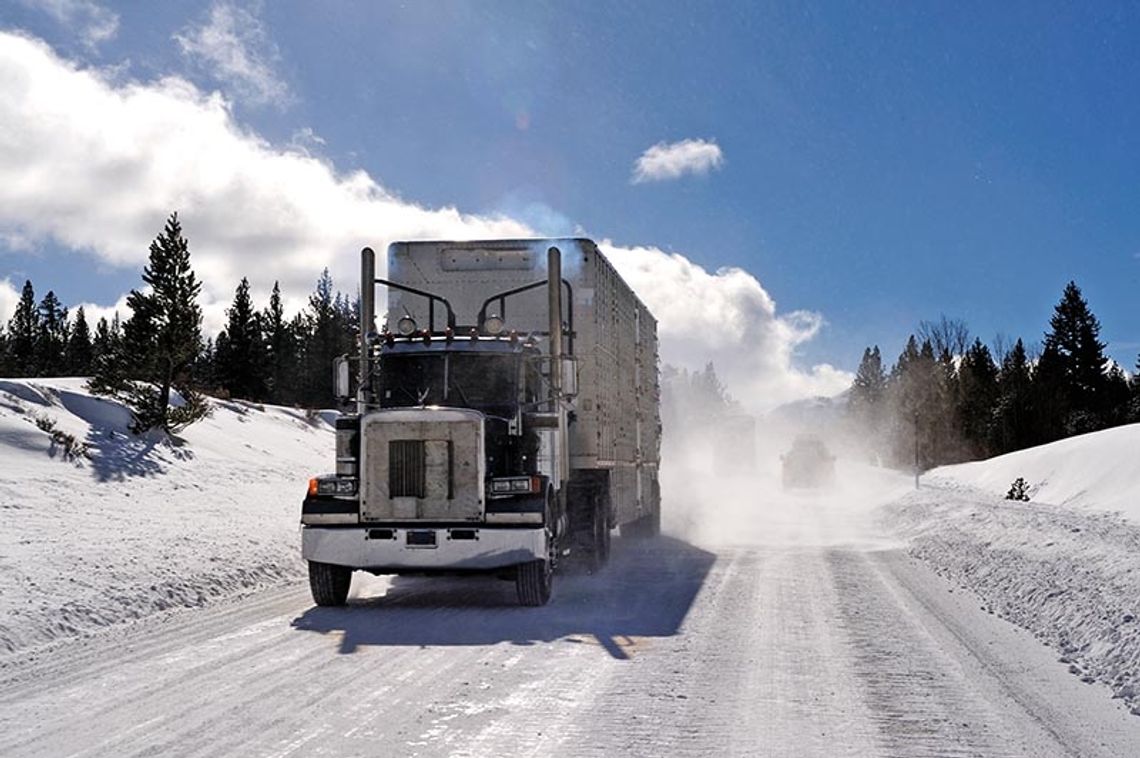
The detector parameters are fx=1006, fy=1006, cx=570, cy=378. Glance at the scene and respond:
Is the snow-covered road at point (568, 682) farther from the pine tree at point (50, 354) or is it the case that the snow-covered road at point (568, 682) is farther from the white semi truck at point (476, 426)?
the pine tree at point (50, 354)

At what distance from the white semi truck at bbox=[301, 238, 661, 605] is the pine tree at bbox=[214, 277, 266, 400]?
58543 millimetres

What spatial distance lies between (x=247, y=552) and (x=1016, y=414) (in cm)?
5349

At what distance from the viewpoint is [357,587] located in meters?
13.3

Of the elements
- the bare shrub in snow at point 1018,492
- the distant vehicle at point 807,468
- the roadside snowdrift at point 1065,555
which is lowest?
the roadside snowdrift at point 1065,555

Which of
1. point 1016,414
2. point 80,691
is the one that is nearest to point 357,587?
point 80,691

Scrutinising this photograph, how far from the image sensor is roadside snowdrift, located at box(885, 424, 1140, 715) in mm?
8641

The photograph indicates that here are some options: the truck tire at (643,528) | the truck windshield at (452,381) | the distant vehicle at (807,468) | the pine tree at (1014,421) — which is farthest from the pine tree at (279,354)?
the truck windshield at (452,381)

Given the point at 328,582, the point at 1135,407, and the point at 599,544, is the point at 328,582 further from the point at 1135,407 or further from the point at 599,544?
the point at 1135,407

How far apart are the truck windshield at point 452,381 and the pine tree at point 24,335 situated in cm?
8212

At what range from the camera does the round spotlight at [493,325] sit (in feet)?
40.2

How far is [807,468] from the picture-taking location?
53531 millimetres

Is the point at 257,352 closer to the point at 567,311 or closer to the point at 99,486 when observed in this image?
the point at 99,486

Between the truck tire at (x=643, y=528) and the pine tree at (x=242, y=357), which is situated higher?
the pine tree at (x=242, y=357)

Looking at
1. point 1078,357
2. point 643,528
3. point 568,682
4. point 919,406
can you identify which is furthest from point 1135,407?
point 568,682
